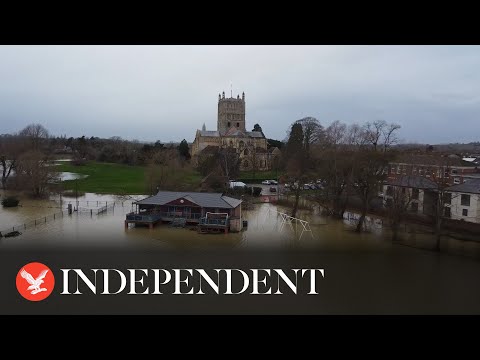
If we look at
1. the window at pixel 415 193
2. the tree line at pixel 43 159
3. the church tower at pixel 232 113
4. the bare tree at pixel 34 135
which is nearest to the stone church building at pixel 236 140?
the church tower at pixel 232 113

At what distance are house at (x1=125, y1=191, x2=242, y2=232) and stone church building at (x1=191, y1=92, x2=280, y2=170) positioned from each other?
46.1 ft

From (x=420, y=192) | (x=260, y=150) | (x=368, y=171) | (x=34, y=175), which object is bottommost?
(x=420, y=192)

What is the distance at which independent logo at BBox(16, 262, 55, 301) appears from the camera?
19.9 feet

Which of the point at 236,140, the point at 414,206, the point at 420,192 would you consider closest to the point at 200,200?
the point at 414,206

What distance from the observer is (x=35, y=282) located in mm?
6215

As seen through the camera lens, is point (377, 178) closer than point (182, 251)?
No

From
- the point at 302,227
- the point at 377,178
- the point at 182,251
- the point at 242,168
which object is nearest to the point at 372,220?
the point at 377,178

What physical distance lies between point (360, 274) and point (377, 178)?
20.1 feet

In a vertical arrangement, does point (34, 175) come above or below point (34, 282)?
above

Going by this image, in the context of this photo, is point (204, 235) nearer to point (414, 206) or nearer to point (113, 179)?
point (414, 206)

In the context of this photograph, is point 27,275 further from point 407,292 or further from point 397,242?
point 397,242

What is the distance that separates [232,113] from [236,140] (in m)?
5.78

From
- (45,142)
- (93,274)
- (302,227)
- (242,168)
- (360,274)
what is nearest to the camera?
(93,274)

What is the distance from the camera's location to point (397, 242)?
10688 millimetres
